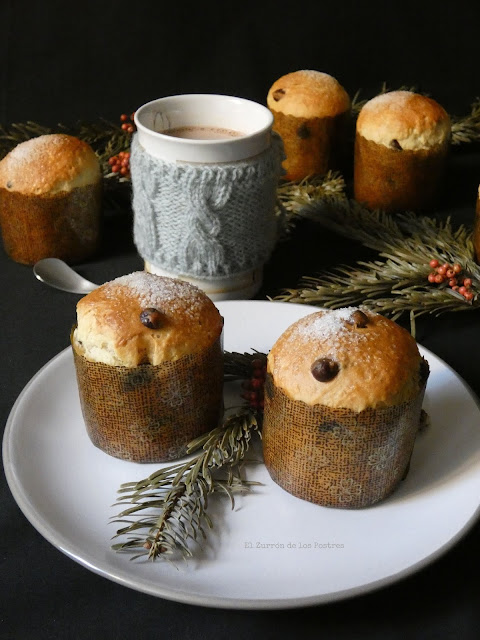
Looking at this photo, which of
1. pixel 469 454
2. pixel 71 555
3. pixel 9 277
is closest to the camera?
pixel 71 555

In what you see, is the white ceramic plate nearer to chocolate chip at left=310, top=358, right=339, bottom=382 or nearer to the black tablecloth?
the black tablecloth

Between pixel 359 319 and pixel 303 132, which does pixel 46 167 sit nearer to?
pixel 303 132

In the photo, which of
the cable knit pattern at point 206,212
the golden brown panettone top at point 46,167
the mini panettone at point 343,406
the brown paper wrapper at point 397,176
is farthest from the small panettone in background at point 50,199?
the mini panettone at point 343,406

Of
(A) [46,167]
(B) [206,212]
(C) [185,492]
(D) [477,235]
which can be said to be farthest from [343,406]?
(A) [46,167]

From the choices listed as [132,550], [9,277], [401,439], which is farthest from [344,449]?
[9,277]

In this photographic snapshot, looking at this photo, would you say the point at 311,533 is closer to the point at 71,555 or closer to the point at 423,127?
the point at 71,555

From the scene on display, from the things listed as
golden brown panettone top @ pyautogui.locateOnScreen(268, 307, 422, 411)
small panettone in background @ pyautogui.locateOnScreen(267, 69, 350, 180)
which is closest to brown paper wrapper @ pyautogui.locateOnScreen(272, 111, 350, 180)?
small panettone in background @ pyautogui.locateOnScreen(267, 69, 350, 180)
